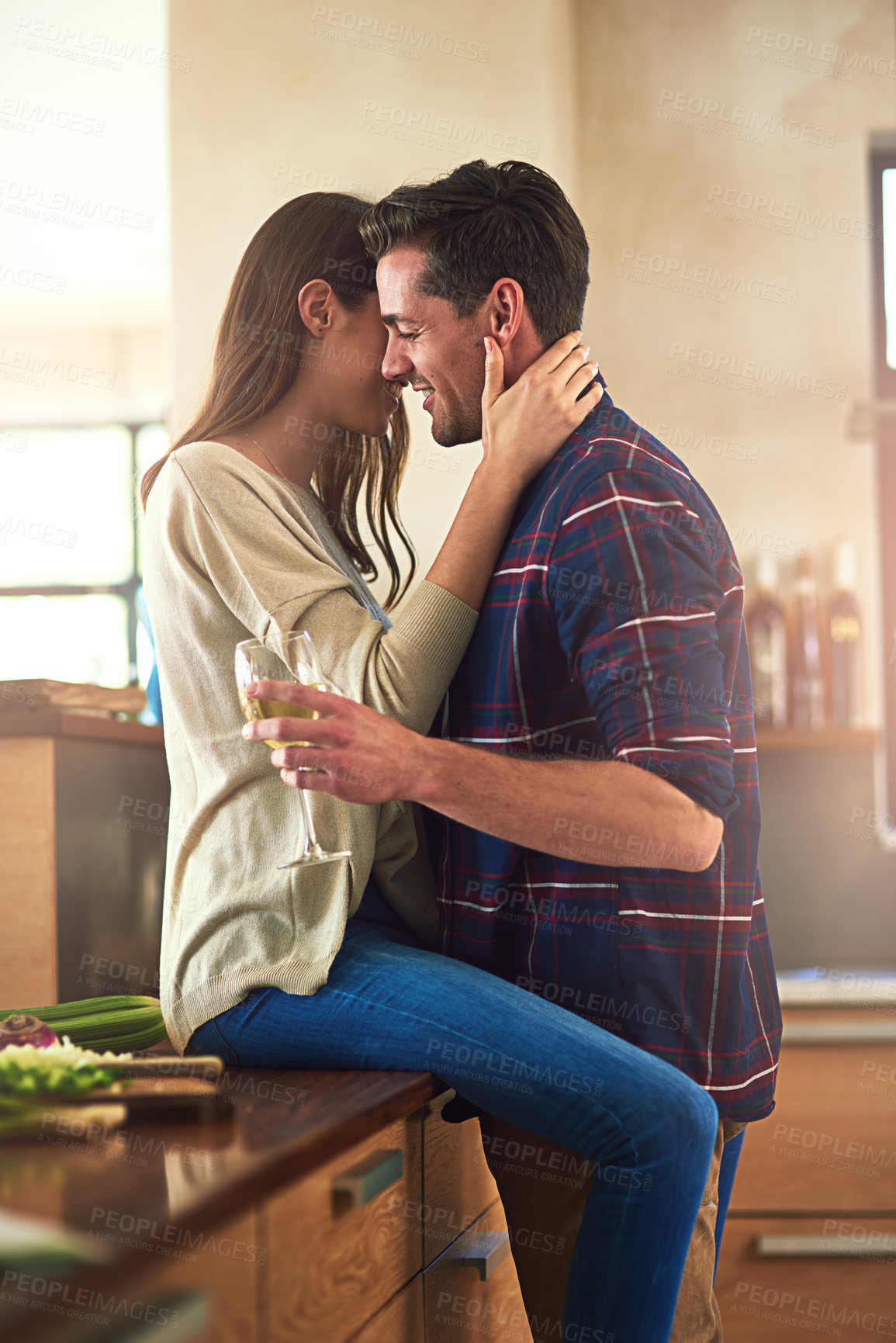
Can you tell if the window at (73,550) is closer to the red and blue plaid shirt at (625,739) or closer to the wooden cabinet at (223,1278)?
the red and blue plaid shirt at (625,739)

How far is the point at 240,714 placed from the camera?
42.4 inches

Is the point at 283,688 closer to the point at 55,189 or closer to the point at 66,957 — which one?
the point at 66,957

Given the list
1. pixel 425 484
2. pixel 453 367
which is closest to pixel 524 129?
pixel 425 484

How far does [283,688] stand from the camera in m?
0.91

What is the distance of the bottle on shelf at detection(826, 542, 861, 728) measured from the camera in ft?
8.07

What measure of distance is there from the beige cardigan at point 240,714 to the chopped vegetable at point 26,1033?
0.14m

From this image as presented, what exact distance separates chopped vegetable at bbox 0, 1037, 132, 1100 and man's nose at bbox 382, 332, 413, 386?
76cm

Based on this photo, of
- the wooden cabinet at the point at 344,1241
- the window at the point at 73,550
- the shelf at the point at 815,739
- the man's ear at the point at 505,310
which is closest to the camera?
the wooden cabinet at the point at 344,1241

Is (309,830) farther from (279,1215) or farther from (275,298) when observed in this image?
(275,298)

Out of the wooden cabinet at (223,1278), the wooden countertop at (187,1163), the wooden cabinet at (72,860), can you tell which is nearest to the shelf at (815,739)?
the wooden cabinet at (72,860)

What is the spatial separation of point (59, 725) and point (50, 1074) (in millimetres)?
791

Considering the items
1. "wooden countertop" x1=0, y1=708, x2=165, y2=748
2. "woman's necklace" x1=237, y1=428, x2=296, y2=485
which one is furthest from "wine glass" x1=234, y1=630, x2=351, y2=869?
"wooden countertop" x1=0, y1=708, x2=165, y2=748

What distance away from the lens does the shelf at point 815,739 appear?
7.67ft

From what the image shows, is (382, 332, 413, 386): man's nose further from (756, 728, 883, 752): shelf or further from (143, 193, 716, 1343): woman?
(756, 728, 883, 752): shelf
